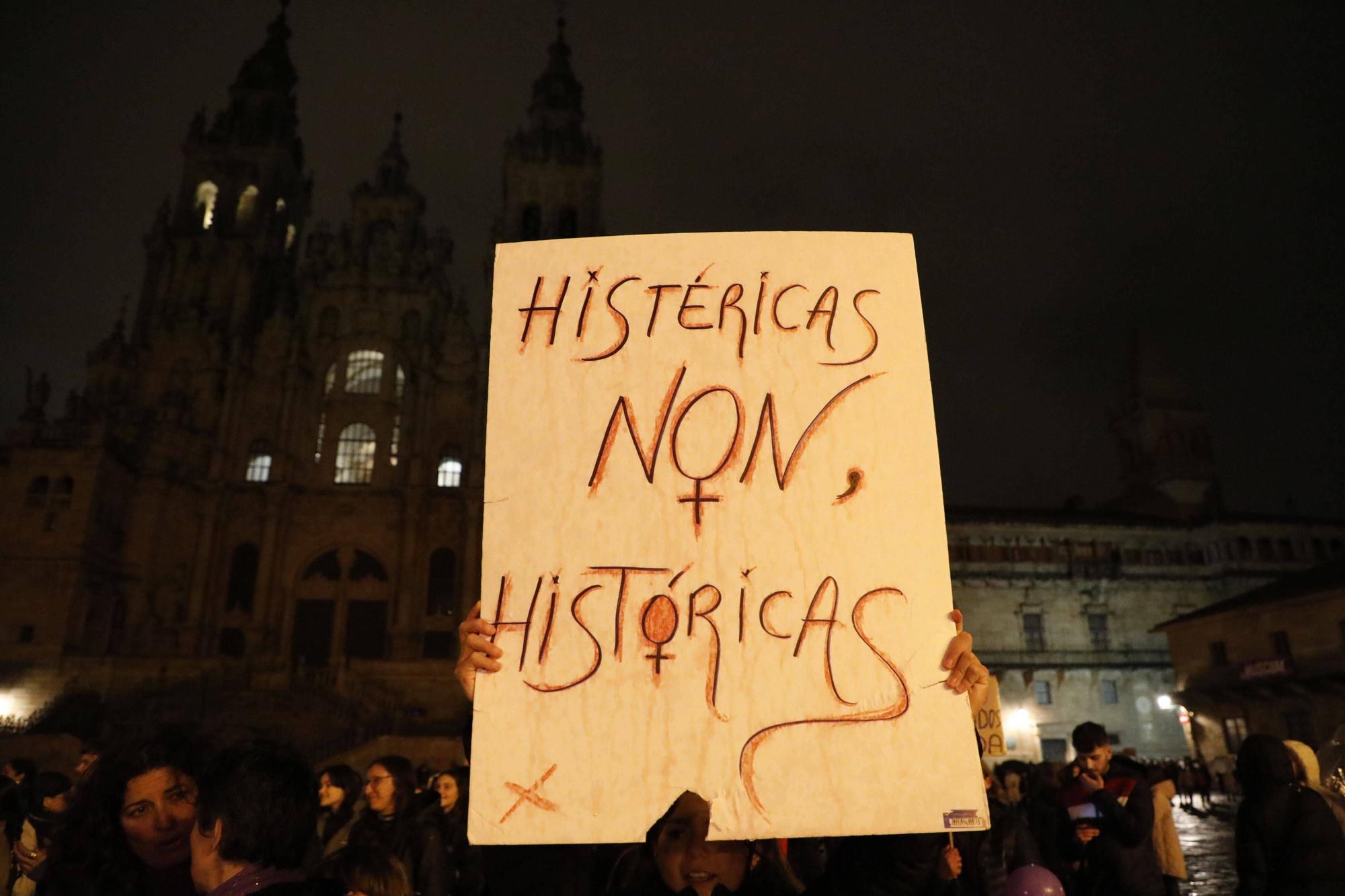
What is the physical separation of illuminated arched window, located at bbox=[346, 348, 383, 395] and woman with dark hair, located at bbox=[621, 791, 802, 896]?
126 feet

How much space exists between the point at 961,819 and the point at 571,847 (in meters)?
1.59

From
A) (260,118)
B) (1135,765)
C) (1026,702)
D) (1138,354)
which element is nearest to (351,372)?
(260,118)

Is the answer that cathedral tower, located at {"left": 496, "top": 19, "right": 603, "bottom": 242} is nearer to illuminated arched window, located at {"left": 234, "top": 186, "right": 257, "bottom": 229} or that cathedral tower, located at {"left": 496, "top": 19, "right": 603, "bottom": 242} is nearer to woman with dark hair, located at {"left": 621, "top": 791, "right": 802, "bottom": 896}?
illuminated arched window, located at {"left": 234, "top": 186, "right": 257, "bottom": 229}

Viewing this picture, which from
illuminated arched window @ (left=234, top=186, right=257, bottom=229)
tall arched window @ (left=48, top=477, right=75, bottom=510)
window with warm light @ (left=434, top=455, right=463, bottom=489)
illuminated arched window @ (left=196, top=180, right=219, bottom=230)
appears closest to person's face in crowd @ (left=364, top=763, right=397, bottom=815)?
tall arched window @ (left=48, top=477, right=75, bottom=510)

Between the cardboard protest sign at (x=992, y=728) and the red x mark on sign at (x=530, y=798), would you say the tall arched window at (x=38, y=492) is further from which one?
the red x mark on sign at (x=530, y=798)

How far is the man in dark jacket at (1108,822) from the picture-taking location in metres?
4.56

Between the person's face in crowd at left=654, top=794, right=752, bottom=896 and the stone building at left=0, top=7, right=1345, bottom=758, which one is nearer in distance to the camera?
the person's face in crowd at left=654, top=794, right=752, bottom=896

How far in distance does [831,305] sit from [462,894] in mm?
4486

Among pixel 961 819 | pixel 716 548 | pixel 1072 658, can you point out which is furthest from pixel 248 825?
pixel 1072 658

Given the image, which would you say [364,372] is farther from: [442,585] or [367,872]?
[367,872]

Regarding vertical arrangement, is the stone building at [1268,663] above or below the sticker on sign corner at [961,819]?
above

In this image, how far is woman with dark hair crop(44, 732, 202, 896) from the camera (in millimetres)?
3191

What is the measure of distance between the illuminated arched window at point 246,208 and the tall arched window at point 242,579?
55.8 ft

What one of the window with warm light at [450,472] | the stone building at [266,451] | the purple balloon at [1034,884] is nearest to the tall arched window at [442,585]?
the stone building at [266,451]
